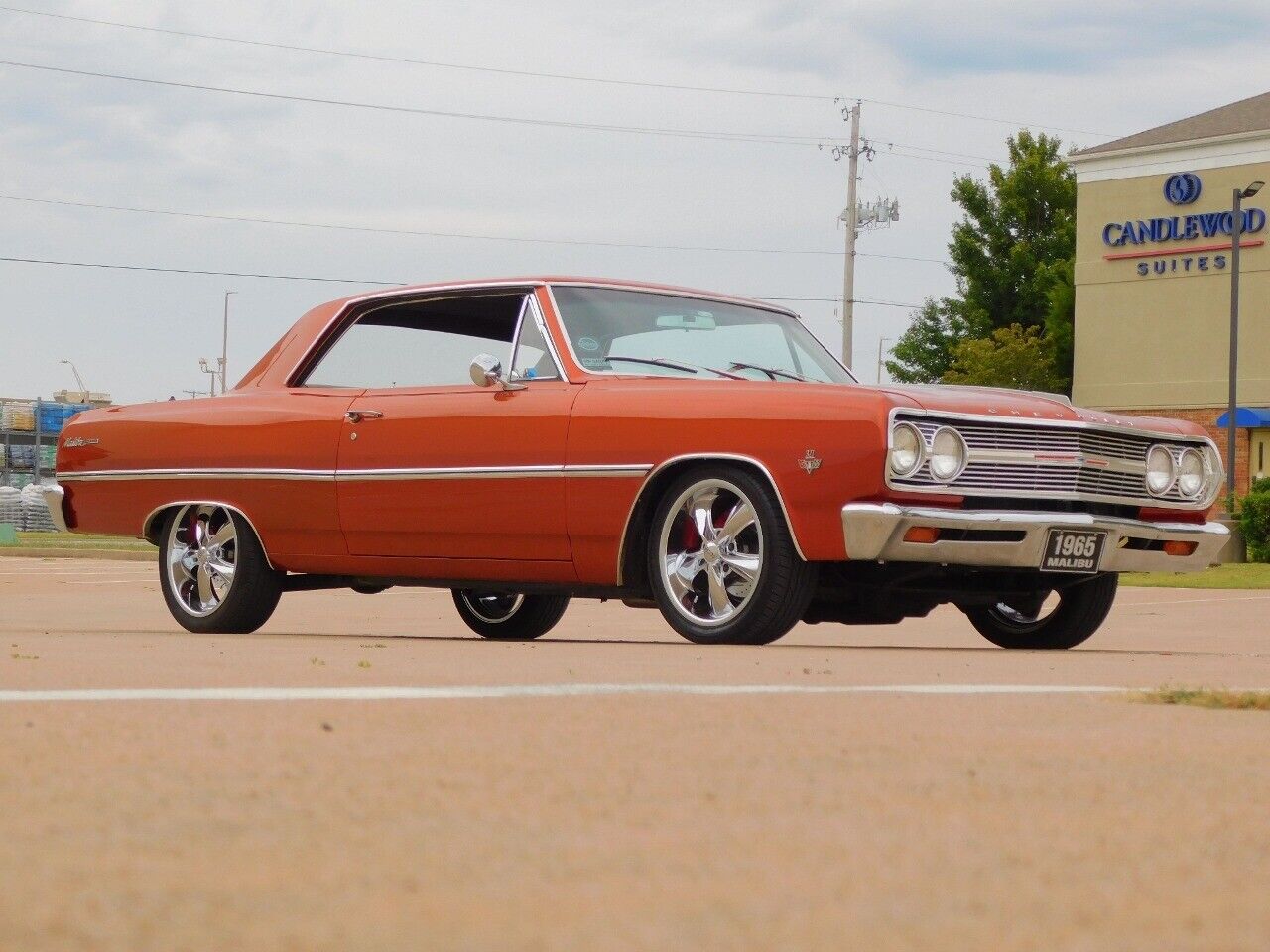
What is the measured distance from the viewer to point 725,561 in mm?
8102

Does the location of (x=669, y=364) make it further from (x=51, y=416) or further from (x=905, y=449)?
(x=51, y=416)

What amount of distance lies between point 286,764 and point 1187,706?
8.67 feet

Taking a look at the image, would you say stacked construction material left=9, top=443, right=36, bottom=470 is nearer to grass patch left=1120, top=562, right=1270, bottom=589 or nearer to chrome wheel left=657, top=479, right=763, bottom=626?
grass patch left=1120, top=562, right=1270, bottom=589

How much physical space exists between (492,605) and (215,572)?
4.72 ft

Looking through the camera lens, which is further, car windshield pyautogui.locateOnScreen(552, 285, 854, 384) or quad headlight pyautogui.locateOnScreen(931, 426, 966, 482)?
car windshield pyautogui.locateOnScreen(552, 285, 854, 384)

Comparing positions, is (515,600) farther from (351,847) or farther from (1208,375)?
(1208,375)

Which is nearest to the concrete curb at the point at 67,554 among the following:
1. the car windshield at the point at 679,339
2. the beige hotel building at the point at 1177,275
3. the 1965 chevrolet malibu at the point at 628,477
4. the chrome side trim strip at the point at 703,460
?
the 1965 chevrolet malibu at the point at 628,477

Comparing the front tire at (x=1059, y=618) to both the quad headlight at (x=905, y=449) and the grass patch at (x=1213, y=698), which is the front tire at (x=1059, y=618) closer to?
the quad headlight at (x=905, y=449)

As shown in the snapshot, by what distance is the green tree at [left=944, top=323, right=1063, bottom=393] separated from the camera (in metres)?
57.0

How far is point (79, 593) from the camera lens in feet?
57.2

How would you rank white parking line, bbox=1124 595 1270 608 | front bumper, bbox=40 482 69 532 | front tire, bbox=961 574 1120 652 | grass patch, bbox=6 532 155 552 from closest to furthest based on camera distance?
front tire, bbox=961 574 1120 652 → front bumper, bbox=40 482 69 532 → white parking line, bbox=1124 595 1270 608 → grass patch, bbox=6 532 155 552

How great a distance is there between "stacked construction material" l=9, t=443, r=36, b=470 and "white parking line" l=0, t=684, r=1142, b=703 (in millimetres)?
53533

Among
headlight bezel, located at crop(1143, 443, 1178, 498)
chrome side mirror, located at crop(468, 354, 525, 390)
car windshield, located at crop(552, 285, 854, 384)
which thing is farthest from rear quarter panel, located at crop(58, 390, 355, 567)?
headlight bezel, located at crop(1143, 443, 1178, 498)

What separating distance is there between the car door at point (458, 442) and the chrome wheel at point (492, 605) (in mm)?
1292
